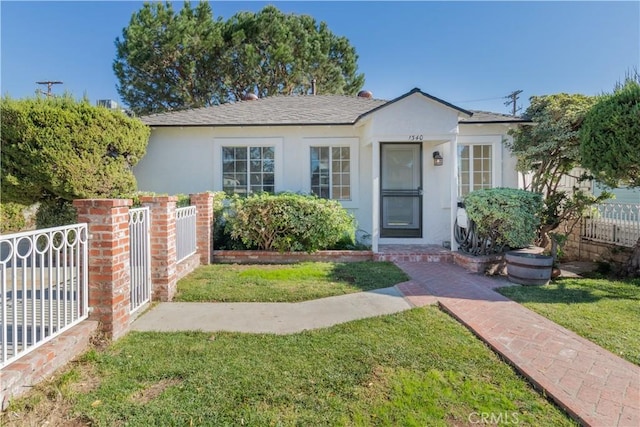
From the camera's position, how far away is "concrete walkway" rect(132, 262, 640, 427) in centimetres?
248

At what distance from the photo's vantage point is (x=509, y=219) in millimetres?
6305

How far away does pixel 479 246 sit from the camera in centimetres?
687

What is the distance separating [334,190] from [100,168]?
5.99m

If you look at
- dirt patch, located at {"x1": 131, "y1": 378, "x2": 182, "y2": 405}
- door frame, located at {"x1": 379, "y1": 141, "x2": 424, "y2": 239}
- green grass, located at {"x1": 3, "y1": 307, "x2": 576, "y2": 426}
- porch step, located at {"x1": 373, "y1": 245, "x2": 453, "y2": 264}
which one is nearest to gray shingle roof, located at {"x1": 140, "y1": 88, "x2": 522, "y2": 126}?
door frame, located at {"x1": 379, "y1": 141, "x2": 424, "y2": 239}

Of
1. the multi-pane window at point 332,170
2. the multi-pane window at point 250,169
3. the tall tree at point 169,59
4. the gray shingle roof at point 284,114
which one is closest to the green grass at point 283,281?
the multi-pane window at point 332,170

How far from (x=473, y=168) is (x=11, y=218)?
15.5 metres

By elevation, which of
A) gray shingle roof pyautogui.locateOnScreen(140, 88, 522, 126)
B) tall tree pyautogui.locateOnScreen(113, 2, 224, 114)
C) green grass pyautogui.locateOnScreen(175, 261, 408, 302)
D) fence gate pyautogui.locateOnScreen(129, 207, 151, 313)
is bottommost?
green grass pyautogui.locateOnScreen(175, 261, 408, 302)

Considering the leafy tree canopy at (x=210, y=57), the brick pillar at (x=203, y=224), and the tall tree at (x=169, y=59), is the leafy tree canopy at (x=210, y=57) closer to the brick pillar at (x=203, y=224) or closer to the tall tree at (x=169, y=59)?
the tall tree at (x=169, y=59)

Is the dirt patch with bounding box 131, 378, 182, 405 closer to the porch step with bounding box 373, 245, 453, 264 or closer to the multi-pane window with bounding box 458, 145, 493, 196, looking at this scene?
the porch step with bounding box 373, 245, 453, 264

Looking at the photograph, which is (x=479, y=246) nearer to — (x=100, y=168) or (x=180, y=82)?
(x=100, y=168)

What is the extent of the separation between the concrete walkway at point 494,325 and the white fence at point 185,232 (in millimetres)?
1526

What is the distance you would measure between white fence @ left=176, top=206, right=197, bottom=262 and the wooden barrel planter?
6244 mm

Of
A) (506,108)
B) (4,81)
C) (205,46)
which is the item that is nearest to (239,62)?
(205,46)

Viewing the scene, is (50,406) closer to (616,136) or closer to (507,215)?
(507,215)
